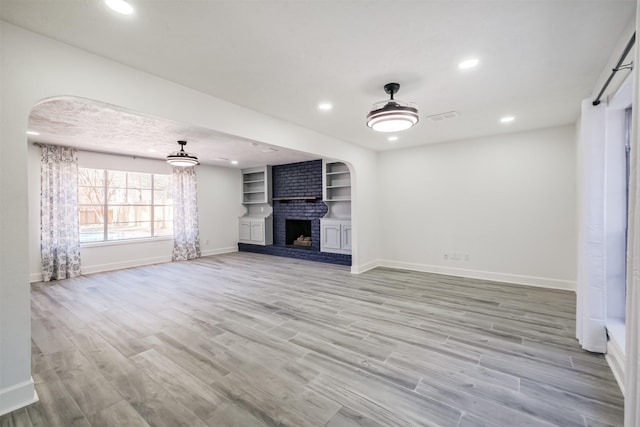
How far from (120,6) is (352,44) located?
1596mm

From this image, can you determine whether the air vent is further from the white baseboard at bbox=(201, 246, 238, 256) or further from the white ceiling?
the white baseboard at bbox=(201, 246, 238, 256)

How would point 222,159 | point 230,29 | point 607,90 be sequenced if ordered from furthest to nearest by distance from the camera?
point 222,159 < point 607,90 < point 230,29

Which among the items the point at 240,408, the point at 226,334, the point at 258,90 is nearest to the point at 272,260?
the point at 226,334

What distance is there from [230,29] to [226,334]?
2.85 m

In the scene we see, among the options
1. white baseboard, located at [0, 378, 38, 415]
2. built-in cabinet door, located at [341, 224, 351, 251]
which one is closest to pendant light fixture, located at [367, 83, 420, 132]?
white baseboard, located at [0, 378, 38, 415]

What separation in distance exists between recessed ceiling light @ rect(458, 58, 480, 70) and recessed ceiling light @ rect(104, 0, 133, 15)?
8.52ft

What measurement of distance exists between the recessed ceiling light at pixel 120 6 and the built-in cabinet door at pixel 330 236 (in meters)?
5.46

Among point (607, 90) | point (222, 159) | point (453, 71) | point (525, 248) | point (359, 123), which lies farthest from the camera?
point (222, 159)

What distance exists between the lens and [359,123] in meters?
4.23

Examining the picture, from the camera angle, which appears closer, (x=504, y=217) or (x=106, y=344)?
(x=106, y=344)

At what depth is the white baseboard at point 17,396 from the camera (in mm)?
1847

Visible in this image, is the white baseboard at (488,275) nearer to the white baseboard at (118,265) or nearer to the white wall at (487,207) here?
the white wall at (487,207)

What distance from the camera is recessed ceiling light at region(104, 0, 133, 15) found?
5.73 feet

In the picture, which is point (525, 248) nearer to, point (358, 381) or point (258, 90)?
point (358, 381)
